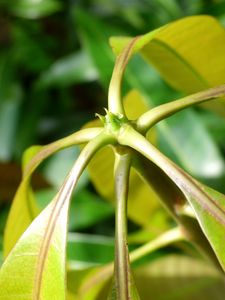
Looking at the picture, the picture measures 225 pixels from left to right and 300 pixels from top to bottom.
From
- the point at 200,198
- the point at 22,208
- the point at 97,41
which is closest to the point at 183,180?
the point at 200,198

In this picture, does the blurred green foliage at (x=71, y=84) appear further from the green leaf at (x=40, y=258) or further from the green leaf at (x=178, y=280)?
the green leaf at (x=40, y=258)

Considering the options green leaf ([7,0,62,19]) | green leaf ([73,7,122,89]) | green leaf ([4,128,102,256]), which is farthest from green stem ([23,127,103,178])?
green leaf ([7,0,62,19])

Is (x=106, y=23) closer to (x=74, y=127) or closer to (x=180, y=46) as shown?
(x=74, y=127)

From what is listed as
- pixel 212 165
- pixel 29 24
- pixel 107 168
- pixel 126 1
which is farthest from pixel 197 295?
pixel 29 24

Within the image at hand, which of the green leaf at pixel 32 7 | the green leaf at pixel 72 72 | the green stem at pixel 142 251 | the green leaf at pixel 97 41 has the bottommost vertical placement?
the green stem at pixel 142 251

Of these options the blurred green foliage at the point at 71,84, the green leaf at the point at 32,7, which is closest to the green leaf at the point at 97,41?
the blurred green foliage at the point at 71,84

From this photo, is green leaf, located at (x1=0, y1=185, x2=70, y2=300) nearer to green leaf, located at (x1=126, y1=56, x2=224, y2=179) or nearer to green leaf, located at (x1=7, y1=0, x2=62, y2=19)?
green leaf, located at (x1=126, y1=56, x2=224, y2=179)

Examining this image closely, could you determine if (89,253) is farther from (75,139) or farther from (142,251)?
(75,139)

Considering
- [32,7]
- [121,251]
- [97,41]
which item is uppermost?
[32,7]
